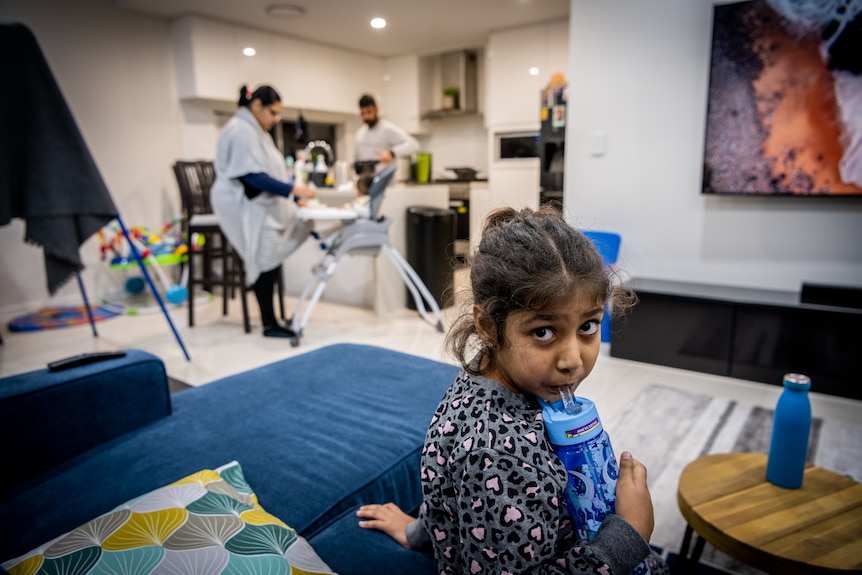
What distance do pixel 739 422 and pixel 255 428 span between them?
1891 millimetres

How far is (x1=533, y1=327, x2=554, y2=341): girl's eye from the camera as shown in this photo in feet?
2.14

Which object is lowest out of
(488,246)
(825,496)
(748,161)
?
(825,496)

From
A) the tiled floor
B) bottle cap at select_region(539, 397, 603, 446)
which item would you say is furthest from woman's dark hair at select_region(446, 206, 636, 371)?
the tiled floor

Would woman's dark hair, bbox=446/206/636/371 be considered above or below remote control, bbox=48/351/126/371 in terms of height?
above

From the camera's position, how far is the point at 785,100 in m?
2.55

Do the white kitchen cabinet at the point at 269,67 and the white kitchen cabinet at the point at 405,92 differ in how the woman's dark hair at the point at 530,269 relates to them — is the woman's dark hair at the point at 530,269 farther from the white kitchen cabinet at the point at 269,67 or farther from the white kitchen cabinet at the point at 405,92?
the white kitchen cabinet at the point at 405,92

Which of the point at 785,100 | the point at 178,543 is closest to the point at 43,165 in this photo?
the point at 178,543

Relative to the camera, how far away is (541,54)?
535 cm

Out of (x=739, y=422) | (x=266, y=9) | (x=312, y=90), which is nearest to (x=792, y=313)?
(x=739, y=422)

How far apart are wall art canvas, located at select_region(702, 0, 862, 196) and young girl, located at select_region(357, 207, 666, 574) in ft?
7.91

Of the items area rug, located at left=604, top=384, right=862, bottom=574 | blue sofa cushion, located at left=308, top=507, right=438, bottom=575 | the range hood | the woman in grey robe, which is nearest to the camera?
blue sofa cushion, located at left=308, top=507, right=438, bottom=575

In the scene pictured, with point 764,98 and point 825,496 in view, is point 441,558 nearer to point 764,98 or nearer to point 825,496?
point 825,496

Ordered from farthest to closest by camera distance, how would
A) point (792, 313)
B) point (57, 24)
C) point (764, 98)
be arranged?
point (57, 24), point (764, 98), point (792, 313)

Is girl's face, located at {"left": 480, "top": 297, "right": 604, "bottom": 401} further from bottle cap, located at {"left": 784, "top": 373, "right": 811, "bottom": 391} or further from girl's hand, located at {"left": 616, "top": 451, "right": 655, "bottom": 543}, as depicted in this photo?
bottle cap, located at {"left": 784, "top": 373, "right": 811, "bottom": 391}
